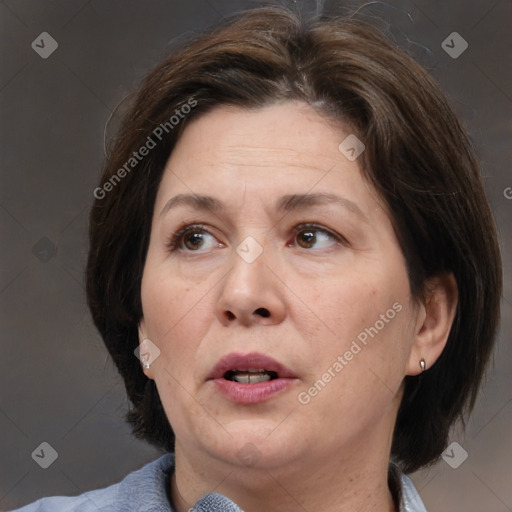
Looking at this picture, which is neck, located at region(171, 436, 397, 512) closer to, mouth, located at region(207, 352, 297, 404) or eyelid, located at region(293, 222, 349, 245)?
mouth, located at region(207, 352, 297, 404)

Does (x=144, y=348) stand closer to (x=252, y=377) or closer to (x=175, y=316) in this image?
(x=175, y=316)

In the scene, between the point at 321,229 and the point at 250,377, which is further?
the point at 321,229

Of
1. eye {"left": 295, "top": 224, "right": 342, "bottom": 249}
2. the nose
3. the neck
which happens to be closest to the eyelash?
eye {"left": 295, "top": 224, "right": 342, "bottom": 249}

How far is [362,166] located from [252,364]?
424 millimetres

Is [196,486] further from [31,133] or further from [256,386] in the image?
[31,133]

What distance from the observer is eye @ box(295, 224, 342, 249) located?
1.86m

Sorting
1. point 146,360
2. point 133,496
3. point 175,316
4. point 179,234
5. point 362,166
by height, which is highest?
point 362,166

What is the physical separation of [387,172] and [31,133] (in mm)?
1587

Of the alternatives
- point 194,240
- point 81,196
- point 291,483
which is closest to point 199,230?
point 194,240

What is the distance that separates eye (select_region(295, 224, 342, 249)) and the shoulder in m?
0.55

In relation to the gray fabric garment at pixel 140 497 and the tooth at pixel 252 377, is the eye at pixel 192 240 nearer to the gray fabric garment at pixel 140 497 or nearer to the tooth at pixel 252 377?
the tooth at pixel 252 377

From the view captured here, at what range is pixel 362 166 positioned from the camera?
192cm

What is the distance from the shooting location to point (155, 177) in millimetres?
2059

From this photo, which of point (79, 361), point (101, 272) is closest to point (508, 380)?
point (79, 361)
